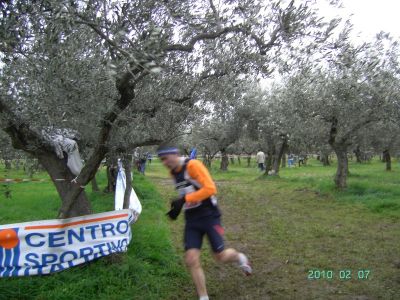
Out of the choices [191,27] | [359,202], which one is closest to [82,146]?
[191,27]

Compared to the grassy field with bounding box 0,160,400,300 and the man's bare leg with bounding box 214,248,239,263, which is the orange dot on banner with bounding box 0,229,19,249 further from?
the man's bare leg with bounding box 214,248,239,263

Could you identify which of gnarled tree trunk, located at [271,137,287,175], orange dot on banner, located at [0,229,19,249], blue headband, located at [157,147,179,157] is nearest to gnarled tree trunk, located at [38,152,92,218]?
orange dot on banner, located at [0,229,19,249]

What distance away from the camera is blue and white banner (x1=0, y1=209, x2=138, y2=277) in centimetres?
650

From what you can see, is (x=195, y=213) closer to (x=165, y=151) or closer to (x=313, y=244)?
(x=165, y=151)

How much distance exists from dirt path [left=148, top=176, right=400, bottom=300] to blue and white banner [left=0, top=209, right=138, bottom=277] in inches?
65.3

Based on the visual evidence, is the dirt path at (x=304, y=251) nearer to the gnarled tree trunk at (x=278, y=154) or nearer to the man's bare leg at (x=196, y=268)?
the man's bare leg at (x=196, y=268)

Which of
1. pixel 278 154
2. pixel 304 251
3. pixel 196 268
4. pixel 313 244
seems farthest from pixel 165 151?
pixel 278 154

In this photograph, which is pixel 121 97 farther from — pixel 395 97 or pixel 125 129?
pixel 395 97

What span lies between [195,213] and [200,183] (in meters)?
0.51

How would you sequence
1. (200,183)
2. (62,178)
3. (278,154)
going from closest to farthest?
1. (200,183)
2. (62,178)
3. (278,154)

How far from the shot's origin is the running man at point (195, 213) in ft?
18.4

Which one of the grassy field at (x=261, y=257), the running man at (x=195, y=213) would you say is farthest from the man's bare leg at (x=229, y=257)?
the grassy field at (x=261, y=257)

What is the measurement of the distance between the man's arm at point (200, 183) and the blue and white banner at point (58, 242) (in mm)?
2434

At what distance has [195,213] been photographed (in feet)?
19.0
